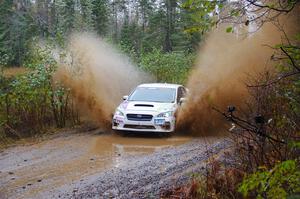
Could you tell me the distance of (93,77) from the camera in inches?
700

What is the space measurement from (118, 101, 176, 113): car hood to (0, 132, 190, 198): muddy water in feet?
3.02

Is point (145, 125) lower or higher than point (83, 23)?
lower

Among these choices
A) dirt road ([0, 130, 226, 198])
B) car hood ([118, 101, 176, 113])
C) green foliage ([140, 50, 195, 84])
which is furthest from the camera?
green foliage ([140, 50, 195, 84])

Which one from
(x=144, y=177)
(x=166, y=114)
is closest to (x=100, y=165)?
(x=144, y=177)

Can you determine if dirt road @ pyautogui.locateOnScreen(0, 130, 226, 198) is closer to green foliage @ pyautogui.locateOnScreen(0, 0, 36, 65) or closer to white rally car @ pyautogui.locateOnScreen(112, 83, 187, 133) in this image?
white rally car @ pyautogui.locateOnScreen(112, 83, 187, 133)

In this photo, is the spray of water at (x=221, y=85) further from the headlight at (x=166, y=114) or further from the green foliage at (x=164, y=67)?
the green foliage at (x=164, y=67)

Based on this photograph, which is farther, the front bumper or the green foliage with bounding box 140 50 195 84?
the green foliage with bounding box 140 50 195 84

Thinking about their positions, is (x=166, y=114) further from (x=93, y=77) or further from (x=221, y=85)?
(x=93, y=77)

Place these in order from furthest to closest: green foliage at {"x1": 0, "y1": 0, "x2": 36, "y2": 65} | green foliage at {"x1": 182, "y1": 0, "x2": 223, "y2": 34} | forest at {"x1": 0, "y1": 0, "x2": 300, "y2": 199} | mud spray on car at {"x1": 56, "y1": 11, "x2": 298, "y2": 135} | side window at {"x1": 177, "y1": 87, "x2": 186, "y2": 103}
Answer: green foliage at {"x1": 0, "y1": 0, "x2": 36, "y2": 65}
side window at {"x1": 177, "y1": 87, "x2": 186, "y2": 103}
mud spray on car at {"x1": 56, "y1": 11, "x2": 298, "y2": 135}
green foliage at {"x1": 182, "y1": 0, "x2": 223, "y2": 34}
forest at {"x1": 0, "y1": 0, "x2": 300, "y2": 199}

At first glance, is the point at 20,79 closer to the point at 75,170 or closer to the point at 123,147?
the point at 123,147

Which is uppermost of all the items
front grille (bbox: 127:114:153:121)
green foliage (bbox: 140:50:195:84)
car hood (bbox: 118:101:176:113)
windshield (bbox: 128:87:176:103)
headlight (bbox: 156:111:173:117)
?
green foliage (bbox: 140:50:195:84)

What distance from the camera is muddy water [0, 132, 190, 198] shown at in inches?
332

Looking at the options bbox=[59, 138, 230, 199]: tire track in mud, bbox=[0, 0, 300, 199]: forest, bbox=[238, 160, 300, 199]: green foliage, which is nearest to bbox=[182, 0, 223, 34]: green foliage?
Result: bbox=[0, 0, 300, 199]: forest

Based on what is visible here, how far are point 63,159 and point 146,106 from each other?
14.7ft
